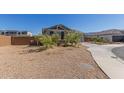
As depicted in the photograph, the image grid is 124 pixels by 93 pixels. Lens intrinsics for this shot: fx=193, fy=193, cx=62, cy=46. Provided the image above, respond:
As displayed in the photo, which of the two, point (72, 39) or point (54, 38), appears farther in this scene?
point (72, 39)

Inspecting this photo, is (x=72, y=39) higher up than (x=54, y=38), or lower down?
lower down

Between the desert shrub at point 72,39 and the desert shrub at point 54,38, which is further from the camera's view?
the desert shrub at point 72,39

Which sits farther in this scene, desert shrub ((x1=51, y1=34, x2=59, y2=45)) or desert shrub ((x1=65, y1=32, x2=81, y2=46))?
desert shrub ((x1=65, y1=32, x2=81, y2=46))

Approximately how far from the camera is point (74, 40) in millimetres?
21078
